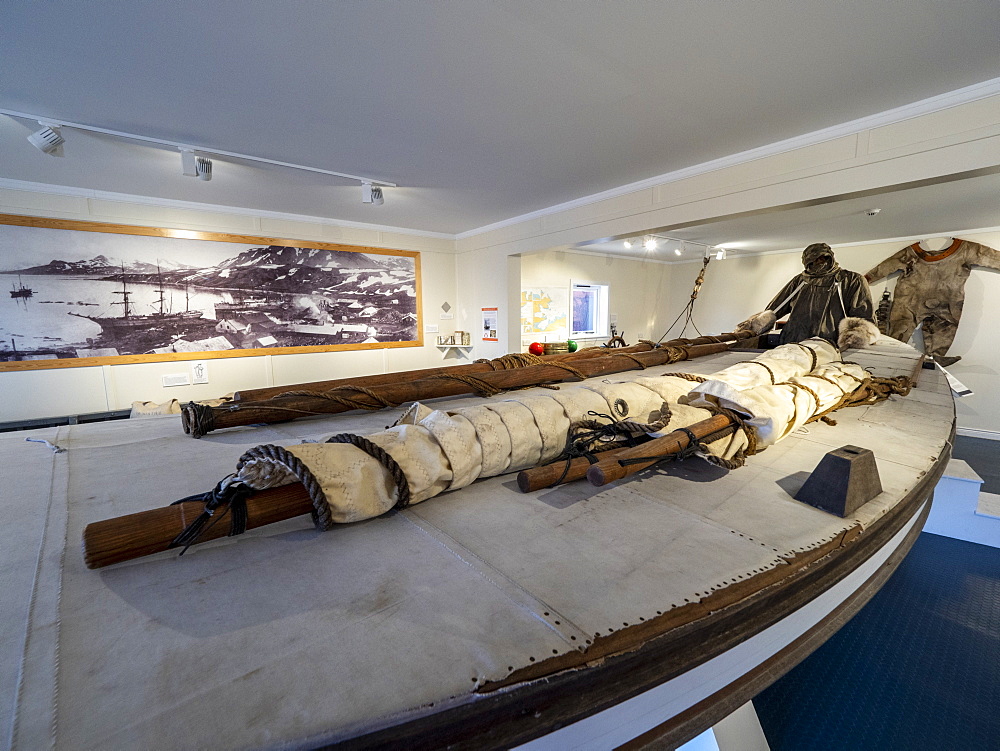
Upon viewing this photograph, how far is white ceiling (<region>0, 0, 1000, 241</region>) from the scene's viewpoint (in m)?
1.59

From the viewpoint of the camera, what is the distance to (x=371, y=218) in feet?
16.1

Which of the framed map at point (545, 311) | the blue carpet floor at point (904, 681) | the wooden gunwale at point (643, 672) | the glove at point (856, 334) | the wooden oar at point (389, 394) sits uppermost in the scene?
the framed map at point (545, 311)

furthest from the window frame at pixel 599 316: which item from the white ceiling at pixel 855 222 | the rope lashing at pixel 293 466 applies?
the rope lashing at pixel 293 466

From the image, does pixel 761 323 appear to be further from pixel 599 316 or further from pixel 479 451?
pixel 599 316

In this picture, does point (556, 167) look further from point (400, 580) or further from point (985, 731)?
point (985, 731)

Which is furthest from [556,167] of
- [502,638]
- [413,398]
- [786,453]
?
[502,638]

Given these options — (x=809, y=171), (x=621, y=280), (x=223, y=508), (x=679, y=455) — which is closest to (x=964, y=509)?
(x=809, y=171)

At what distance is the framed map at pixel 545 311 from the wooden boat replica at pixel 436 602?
5.59 meters

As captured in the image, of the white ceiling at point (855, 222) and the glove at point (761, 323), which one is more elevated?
the white ceiling at point (855, 222)

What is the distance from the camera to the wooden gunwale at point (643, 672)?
53 cm

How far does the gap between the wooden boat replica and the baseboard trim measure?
678 centimetres

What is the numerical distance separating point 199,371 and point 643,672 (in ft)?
16.6

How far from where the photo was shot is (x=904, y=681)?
1802 mm

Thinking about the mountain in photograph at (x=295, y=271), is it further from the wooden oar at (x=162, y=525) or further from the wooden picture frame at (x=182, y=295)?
the wooden oar at (x=162, y=525)
